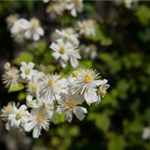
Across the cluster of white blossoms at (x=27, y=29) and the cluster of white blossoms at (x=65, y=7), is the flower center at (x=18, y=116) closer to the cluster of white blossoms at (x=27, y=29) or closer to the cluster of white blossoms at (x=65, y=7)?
the cluster of white blossoms at (x=27, y=29)

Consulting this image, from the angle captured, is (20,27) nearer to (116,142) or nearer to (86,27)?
(86,27)

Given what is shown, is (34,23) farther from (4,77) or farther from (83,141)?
(83,141)

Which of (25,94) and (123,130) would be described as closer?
(25,94)

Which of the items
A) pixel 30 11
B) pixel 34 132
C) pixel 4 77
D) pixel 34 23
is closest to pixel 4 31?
pixel 30 11

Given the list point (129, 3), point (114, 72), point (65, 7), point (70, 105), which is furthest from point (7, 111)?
point (129, 3)

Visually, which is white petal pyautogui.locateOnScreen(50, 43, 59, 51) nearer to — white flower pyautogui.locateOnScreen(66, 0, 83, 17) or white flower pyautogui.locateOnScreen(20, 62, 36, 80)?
white flower pyautogui.locateOnScreen(20, 62, 36, 80)

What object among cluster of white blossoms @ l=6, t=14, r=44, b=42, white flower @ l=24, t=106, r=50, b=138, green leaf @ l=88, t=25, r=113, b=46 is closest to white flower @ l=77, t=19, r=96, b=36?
green leaf @ l=88, t=25, r=113, b=46
